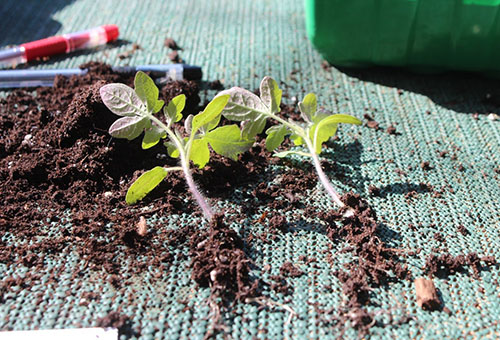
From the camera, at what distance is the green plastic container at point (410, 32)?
1254mm

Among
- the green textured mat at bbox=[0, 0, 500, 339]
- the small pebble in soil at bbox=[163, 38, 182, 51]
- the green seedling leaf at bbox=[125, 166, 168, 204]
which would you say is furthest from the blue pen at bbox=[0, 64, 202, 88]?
the green seedling leaf at bbox=[125, 166, 168, 204]

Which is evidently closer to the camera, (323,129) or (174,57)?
(323,129)

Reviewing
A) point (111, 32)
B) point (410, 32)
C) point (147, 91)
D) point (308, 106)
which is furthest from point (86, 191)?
point (410, 32)

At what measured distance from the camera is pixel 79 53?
Answer: 146cm

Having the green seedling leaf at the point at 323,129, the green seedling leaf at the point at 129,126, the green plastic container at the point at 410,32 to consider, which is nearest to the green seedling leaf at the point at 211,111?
the green seedling leaf at the point at 129,126

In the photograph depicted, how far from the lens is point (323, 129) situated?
1.01m

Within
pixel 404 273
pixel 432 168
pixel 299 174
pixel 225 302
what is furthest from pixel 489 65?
pixel 225 302

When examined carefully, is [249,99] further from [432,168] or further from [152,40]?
[152,40]

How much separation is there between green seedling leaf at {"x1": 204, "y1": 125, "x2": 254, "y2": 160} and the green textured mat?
0.10 m

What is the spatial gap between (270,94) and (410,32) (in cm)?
54

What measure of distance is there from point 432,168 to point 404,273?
1.07 ft

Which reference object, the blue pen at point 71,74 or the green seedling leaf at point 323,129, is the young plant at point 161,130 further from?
the blue pen at point 71,74

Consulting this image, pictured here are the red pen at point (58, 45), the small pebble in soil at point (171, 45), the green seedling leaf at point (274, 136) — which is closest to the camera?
the green seedling leaf at point (274, 136)

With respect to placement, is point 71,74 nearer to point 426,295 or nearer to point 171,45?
point 171,45
